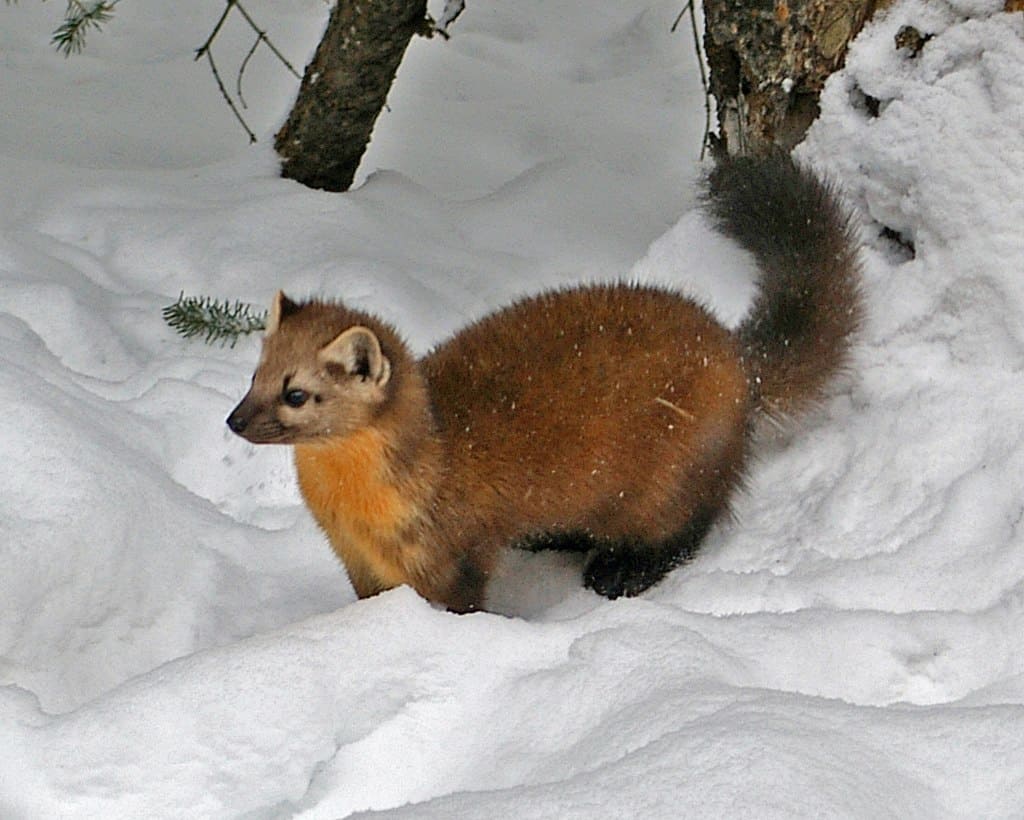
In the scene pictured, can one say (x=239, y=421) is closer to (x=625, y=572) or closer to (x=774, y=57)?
(x=625, y=572)

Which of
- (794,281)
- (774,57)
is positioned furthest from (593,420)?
(774,57)

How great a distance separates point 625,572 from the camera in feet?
10.00

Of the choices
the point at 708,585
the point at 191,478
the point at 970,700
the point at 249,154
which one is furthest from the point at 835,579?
the point at 249,154

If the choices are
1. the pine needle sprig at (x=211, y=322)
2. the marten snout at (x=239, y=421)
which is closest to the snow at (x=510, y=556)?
the pine needle sprig at (x=211, y=322)

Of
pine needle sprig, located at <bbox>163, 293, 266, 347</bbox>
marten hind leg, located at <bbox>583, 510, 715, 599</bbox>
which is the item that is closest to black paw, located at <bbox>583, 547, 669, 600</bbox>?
marten hind leg, located at <bbox>583, 510, 715, 599</bbox>

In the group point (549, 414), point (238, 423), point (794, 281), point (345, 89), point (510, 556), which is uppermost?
point (345, 89)

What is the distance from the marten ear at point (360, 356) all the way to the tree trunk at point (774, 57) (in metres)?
1.17

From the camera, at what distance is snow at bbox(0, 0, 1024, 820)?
6.61 ft

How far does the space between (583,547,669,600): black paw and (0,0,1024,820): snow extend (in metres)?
0.04

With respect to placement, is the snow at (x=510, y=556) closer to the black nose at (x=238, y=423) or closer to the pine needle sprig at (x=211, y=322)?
the pine needle sprig at (x=211, y=322)

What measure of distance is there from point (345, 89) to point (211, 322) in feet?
3.14

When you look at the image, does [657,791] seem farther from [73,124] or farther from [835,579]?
[73,124]

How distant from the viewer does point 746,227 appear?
3297 mm

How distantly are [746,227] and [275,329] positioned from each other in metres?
1.11
